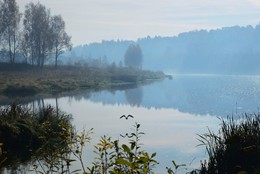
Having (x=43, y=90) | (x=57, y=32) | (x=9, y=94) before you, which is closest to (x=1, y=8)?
(x=57, y=32)

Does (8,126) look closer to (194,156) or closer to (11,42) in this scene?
(194,156)

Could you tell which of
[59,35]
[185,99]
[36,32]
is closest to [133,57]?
[59,35]

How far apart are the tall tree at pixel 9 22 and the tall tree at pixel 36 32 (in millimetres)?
2939

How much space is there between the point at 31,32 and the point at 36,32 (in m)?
0.91

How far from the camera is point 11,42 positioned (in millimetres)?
65625

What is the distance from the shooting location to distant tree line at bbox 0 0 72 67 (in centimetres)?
6175

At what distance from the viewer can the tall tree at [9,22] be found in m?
61.1

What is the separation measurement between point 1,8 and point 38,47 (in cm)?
1005

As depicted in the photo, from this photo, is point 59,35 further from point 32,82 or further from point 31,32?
point 32,82

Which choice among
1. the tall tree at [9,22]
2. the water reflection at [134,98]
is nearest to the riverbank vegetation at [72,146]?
the water reflection at [134,98]

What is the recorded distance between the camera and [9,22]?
61438 mm

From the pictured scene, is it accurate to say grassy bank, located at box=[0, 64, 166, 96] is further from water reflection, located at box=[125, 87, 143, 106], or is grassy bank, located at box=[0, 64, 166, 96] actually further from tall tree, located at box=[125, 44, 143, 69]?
tall tree, located at box=[125, 44, 143, 69]

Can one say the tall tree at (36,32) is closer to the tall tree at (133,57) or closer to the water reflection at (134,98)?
the water reflection at (134,98)

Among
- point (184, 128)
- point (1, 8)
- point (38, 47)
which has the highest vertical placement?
point (1, 8)
